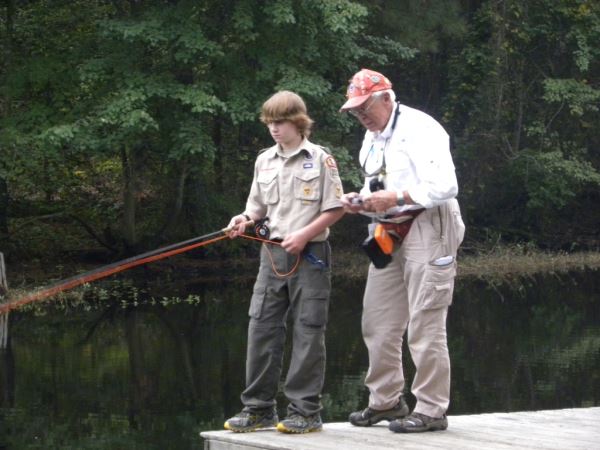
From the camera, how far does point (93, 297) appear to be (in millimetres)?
15484

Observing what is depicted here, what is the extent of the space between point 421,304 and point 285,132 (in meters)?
0.87

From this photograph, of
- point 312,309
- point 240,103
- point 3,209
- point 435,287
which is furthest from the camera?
point 3,209

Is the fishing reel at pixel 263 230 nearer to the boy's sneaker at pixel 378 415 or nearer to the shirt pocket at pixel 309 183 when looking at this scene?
the shirt pocket at pixel 309 183

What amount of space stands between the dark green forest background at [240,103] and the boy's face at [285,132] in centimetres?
1105

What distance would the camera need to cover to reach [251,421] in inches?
200

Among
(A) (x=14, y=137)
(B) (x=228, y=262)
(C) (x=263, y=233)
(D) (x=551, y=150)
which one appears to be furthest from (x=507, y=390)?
(D) (x=551, y=150)

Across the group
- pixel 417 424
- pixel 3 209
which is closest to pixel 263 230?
pixel 417 424

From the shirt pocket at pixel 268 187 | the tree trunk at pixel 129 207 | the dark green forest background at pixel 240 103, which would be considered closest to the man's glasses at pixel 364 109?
the shirt pocket at pixel 268 187

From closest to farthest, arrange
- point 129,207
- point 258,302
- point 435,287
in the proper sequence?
point 435,287, point 258,302, point 129,207

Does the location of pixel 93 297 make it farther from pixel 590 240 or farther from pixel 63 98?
pixel 590 240

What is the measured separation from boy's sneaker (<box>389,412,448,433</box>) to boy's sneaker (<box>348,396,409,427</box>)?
0.16 m

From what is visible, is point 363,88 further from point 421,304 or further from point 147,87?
point 147,87

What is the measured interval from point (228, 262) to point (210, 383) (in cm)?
944

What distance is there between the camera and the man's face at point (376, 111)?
15.9 ft
